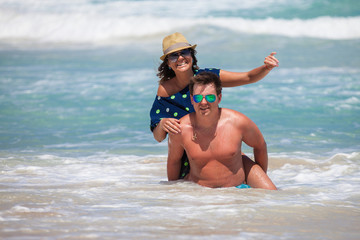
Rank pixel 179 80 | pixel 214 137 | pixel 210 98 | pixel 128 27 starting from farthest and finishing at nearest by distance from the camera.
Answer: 1. pixel 128 27
2. pixel 179 80
3. pixel 214 137
4. pixel 210 98

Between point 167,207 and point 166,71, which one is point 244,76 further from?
point 167,207

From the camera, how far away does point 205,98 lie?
437 cm

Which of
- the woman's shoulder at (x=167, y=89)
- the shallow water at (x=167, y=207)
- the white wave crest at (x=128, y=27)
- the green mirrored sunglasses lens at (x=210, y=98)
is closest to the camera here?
the shallow water at (x=167, y=207)

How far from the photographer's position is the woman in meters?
4.73

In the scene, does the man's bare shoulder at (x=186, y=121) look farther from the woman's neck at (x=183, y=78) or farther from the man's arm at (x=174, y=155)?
the woman's neck at (x=183, y=78)

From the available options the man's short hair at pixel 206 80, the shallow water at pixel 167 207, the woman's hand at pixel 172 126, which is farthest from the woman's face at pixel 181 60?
the shallow water at pixel 167 207

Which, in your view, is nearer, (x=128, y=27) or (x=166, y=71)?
(x=166, y=71)

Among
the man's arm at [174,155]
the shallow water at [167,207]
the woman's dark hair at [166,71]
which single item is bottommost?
the shallow water at [167,207]

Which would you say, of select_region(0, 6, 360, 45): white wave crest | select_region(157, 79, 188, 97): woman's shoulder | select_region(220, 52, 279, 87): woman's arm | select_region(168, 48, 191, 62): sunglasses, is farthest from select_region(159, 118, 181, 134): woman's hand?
select_region(0, 6, 360, 45): white wave crest

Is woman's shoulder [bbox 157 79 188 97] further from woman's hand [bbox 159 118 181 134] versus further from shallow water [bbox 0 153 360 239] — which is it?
shallow water [bbox 0 153 360 239]

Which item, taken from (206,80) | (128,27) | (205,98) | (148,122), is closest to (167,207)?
(205,98)

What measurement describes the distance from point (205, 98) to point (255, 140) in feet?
1.77

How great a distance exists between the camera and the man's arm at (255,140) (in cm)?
A: 447

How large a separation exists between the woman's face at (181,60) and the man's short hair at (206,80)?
0.31m
